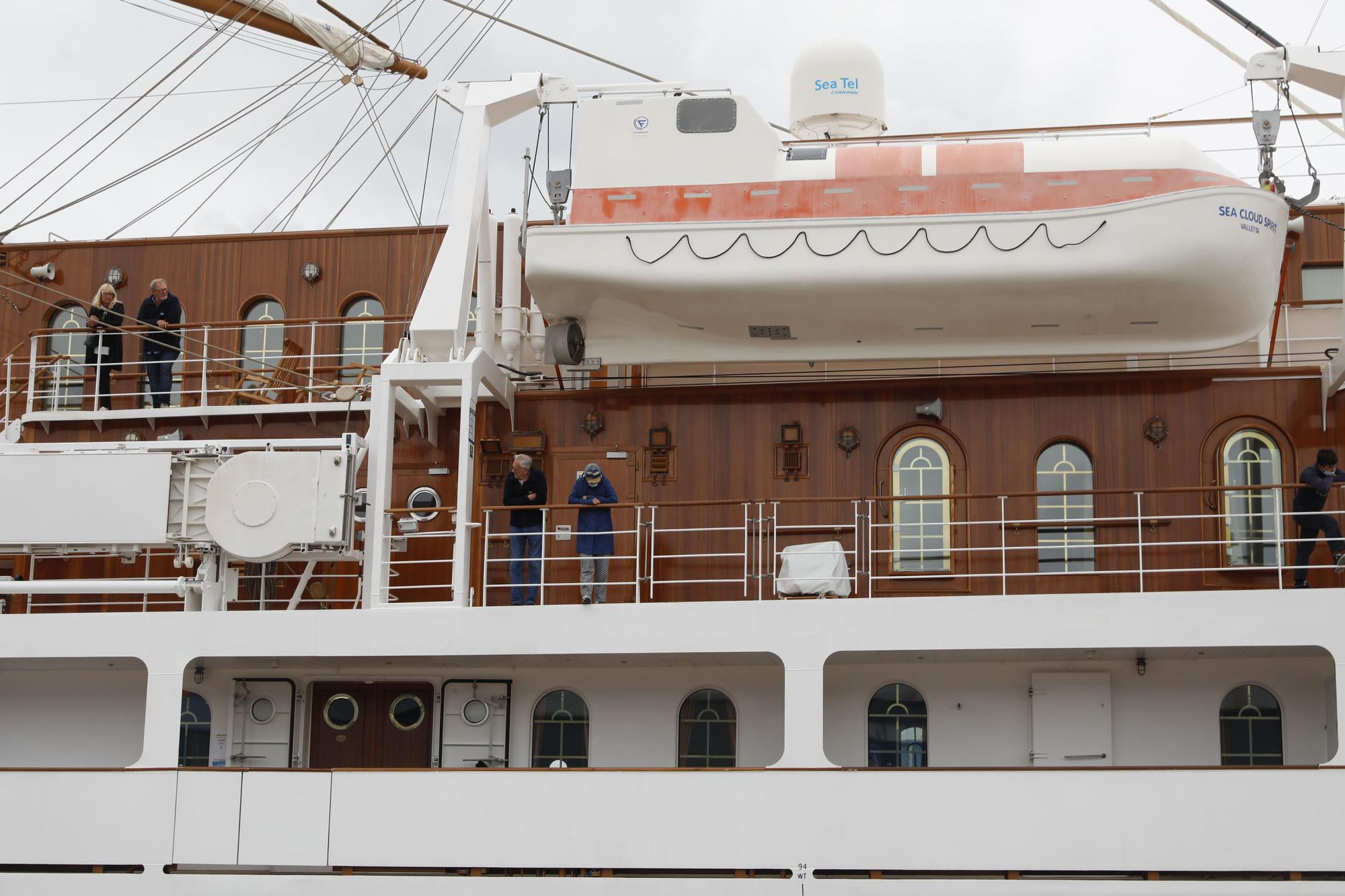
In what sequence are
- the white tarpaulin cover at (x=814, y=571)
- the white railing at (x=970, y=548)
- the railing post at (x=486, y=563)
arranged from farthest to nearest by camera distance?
the white railing at (x=970, y=548) → the railing post at (x=486, y=563) → the white tarpaulin cover at (x=814, y=571)

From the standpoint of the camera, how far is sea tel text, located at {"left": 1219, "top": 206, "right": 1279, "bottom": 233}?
11531 mm

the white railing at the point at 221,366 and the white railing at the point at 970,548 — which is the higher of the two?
the white railing at the point at 221,366

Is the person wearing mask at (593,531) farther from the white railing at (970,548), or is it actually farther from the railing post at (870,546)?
the railing post at (870,546)

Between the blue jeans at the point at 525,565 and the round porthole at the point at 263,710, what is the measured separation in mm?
2241

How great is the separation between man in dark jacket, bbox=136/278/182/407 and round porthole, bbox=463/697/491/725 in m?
4.21

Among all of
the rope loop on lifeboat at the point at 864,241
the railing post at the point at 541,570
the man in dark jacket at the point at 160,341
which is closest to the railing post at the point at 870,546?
the rope loop on lifeboat at the point at 864,241

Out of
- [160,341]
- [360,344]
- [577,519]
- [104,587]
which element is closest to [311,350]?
[360,344]

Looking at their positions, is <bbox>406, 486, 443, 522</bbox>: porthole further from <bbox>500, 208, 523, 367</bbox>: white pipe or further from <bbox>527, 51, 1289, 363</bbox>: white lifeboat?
<bbox>527, 51, 1289, 363</bbox>: white lifeboat

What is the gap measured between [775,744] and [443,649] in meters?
2.78

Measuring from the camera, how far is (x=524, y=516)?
11.9 metres

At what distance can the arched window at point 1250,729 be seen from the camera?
36.8 ft

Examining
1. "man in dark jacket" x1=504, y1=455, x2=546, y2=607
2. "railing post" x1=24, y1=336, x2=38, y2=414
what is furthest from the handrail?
"man in dark jacket" x1=504, y1=455, x2=546, y2=607
